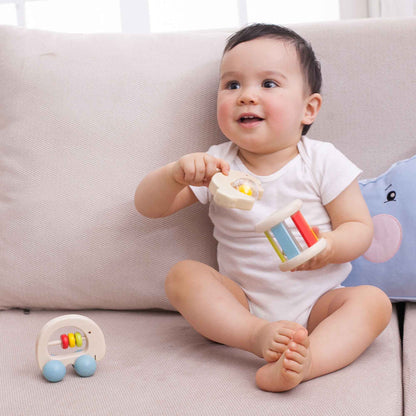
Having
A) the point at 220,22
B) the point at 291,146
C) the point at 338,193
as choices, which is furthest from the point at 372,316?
the point at 220,22

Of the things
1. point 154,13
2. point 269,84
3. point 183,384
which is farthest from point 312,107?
point 154,13

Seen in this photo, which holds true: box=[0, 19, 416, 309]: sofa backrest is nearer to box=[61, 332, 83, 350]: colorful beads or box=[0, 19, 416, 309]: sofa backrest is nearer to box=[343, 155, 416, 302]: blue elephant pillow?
box=[343, 155, 416, 302]: blue elephant pillow

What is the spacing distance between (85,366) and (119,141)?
21.5 inches

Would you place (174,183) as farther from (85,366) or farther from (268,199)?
(85,366)

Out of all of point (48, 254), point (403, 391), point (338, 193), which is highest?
point (338, 193)

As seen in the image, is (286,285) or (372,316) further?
(286,285)

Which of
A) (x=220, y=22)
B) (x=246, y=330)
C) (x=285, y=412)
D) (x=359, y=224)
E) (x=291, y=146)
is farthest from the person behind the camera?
(x=220, y=22)

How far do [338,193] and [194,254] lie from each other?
33 cm

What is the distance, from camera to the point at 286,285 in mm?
1160

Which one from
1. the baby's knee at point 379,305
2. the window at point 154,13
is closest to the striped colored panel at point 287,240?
the baby's knee at point 379,305

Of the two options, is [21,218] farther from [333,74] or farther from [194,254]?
[333,74]

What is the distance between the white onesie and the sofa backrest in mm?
97

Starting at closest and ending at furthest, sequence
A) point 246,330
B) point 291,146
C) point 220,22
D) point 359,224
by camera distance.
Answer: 1. point 246,330
2. point 359,224
3. point 291,146
4. point 220,22

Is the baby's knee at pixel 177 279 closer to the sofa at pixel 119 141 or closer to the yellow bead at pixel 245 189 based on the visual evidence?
the sofa at pixel 119 141
